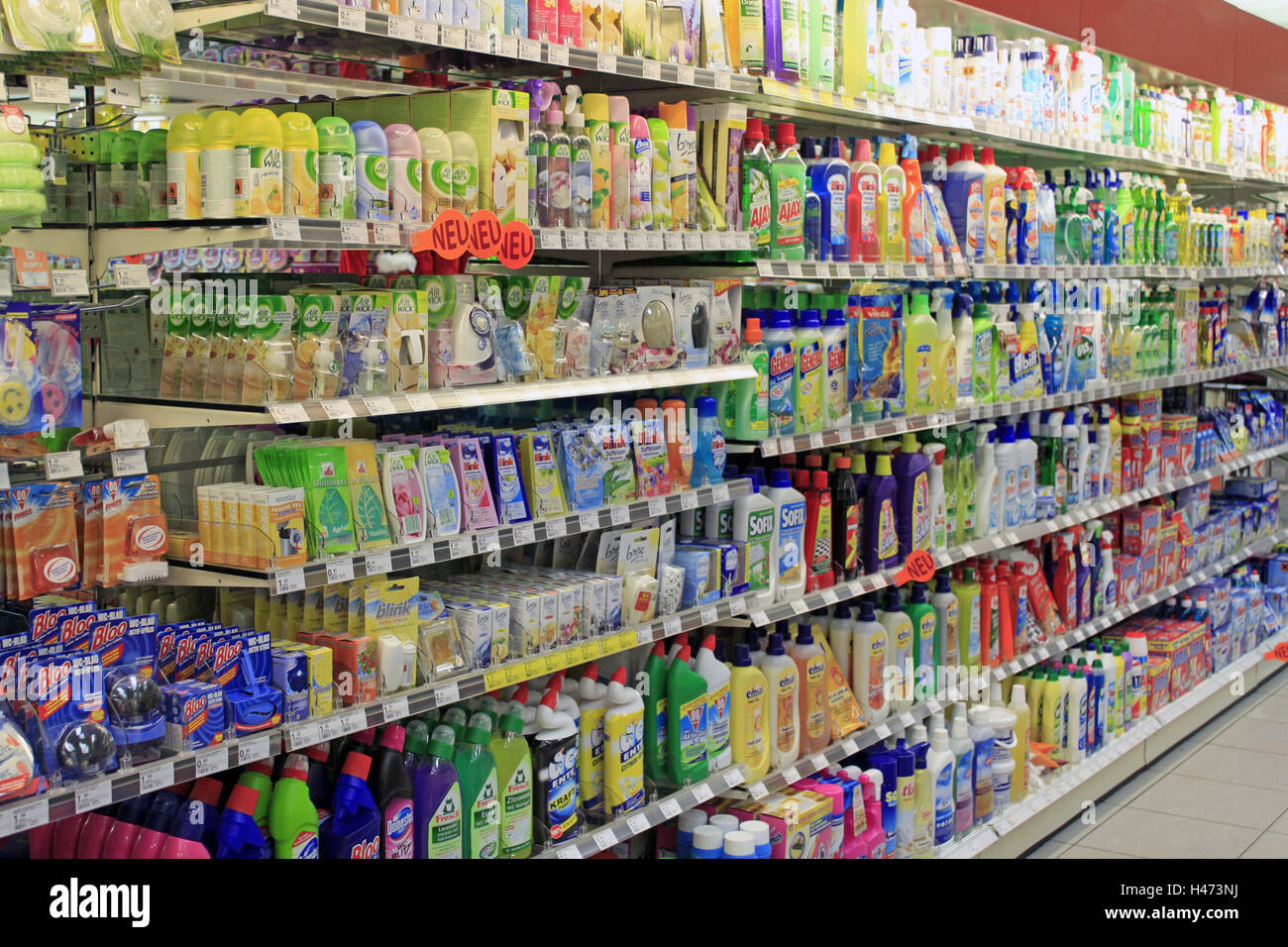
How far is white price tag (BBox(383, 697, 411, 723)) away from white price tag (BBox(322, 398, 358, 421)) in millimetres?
571

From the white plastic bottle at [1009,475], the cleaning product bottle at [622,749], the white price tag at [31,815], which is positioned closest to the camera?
the white price tag at [31,815]

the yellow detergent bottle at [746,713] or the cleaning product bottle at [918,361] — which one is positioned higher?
the cleaning product bottle at [918,361]

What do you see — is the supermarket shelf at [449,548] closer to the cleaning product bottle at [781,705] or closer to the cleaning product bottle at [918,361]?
the cleaning product bottle at [781,705]

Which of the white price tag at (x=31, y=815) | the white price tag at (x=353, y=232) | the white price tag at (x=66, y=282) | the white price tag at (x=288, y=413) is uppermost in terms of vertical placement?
the white price tag at (x=353, y=232)

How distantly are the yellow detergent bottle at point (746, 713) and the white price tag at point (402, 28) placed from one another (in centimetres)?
180

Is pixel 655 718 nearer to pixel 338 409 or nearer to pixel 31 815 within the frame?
pixel 338 409

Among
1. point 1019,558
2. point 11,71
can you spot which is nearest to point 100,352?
point 11,71

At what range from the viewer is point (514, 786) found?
295 centimetres

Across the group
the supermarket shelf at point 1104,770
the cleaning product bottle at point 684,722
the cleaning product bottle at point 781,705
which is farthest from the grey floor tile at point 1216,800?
the cleaning product bottle at point 684,722

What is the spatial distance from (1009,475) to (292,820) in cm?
301

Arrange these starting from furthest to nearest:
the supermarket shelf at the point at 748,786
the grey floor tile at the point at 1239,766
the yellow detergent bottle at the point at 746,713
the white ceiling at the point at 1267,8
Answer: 1. the white ceiling at the point at 1267,8
2. the grey floor tile at the point at 1239,766
3. the yellow detergent bottle at the point at 746,713
4. the supermarket shelf at the point at 748,786

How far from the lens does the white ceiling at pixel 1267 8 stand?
25.2 ft

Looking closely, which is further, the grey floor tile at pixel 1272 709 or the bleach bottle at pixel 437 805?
the grey floor tile at pixel 1272 709

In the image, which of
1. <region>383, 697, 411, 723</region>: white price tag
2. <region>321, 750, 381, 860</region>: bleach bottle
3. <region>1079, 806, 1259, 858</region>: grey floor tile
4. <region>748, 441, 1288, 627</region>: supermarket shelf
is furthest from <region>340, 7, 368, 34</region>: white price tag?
<region>1079, 806, 1259, 858</region>: grey floor tile
